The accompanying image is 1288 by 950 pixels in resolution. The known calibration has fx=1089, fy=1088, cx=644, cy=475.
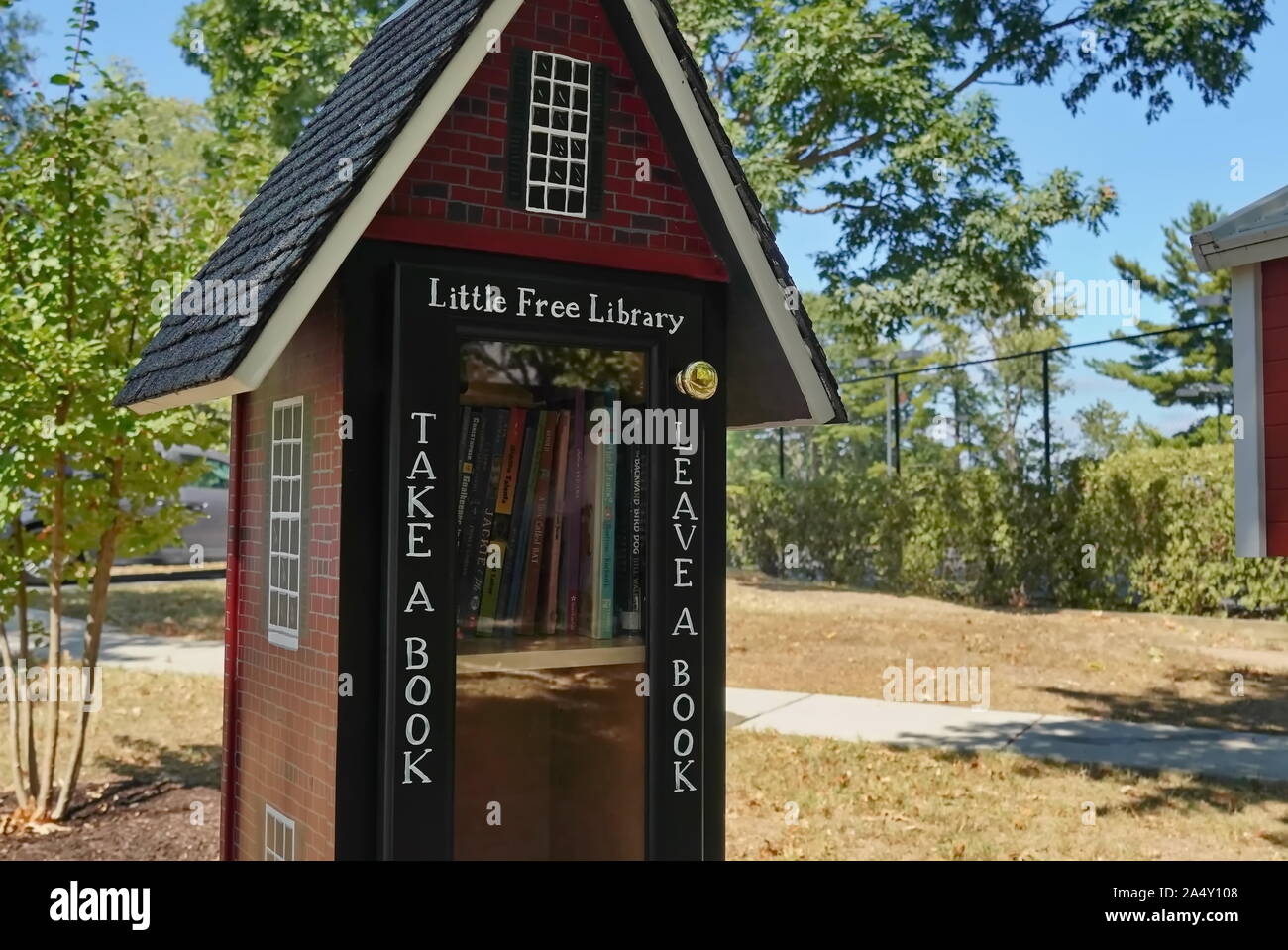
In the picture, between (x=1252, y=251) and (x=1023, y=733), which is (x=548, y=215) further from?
(x=1023, y=733)

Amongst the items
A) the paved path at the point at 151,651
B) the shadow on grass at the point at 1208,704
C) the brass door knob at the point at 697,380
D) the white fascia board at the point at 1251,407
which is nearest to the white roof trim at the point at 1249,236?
the white fascia board at the point at 1251,407

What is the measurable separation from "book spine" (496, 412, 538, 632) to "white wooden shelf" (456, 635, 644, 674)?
143 mm

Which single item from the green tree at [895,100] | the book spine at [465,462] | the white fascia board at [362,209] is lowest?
the book spine at [465,462]

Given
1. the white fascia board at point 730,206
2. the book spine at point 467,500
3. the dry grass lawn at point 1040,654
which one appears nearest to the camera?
the white fascia board at point 730,206

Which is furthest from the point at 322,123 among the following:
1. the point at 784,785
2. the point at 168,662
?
the point at 168,662

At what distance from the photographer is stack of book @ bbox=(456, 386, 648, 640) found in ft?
13.9

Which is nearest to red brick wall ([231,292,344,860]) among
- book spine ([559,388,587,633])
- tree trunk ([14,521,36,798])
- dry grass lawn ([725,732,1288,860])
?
book spine ([559,388,587,633])

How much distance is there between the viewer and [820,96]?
13.1m

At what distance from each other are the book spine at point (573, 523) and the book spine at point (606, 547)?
0.43 ft

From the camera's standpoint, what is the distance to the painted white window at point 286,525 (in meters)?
4.20

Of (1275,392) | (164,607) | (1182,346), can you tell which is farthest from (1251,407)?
(1182,346)

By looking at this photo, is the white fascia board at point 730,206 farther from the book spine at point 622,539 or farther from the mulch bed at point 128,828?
the mulch bed at point 128,828

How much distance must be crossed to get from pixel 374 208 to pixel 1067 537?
15.2 metres
